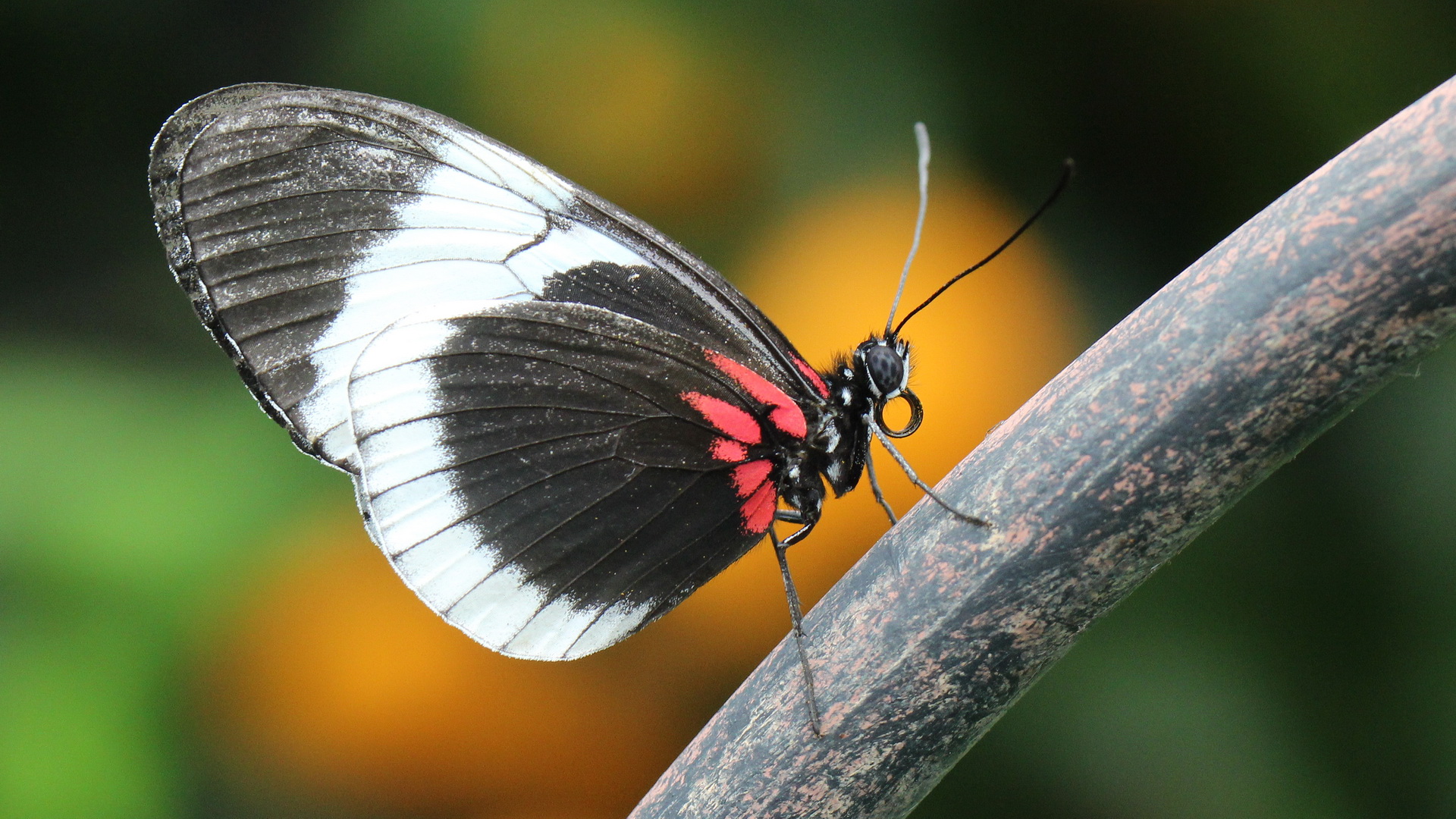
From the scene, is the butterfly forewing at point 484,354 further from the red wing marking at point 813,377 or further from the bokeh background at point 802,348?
the bokeh background at point 802,348

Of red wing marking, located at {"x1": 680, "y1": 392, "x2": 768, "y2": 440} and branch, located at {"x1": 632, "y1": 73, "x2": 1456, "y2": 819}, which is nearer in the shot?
branch, located at {"x1": 632, "y1": 73, "x2": 1456, "y2": 819}

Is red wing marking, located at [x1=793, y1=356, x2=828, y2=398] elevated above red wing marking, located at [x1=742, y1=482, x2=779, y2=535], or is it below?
above

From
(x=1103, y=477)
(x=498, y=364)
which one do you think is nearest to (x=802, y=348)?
(x=498, y=364)

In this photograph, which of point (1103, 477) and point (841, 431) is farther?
point (841, 431)

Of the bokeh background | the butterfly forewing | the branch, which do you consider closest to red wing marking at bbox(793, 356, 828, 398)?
the butterfly forewing

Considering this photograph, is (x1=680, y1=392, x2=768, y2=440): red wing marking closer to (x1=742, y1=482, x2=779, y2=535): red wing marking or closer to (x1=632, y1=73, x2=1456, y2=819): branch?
(x1=742, y1=482, x2=779, y2=535): red wing marking

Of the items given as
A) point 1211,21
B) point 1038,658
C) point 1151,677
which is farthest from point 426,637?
point 1211,21

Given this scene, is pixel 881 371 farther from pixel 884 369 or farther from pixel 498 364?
pixel 498 364
